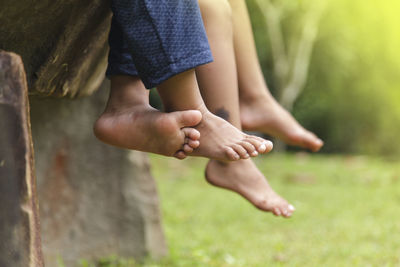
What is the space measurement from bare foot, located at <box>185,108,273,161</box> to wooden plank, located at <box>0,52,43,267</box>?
455mm

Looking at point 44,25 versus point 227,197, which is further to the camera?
point 227,197

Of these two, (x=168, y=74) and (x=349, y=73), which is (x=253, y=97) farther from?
(x=349, y=73)

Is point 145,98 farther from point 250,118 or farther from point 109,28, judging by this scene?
point 250,118

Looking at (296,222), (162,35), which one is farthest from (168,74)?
(296,222)

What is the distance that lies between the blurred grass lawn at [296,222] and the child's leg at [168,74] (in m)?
1.07

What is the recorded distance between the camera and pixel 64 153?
6.99 feet

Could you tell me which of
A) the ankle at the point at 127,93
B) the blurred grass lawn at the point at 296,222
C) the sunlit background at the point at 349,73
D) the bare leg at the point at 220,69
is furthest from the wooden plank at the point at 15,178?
the sunlit background at the point at 349,73

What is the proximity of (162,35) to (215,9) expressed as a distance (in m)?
0.41

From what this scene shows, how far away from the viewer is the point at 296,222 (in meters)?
3.31

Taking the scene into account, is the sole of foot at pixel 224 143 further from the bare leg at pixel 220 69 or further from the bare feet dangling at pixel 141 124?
the bare leg at pixel 220 69

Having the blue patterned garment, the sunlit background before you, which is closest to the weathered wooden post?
the blue patterned garment

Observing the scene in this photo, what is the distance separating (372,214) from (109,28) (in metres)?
2.55

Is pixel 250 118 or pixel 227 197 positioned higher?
pixel 250 118

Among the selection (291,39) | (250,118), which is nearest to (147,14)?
(250,118)
